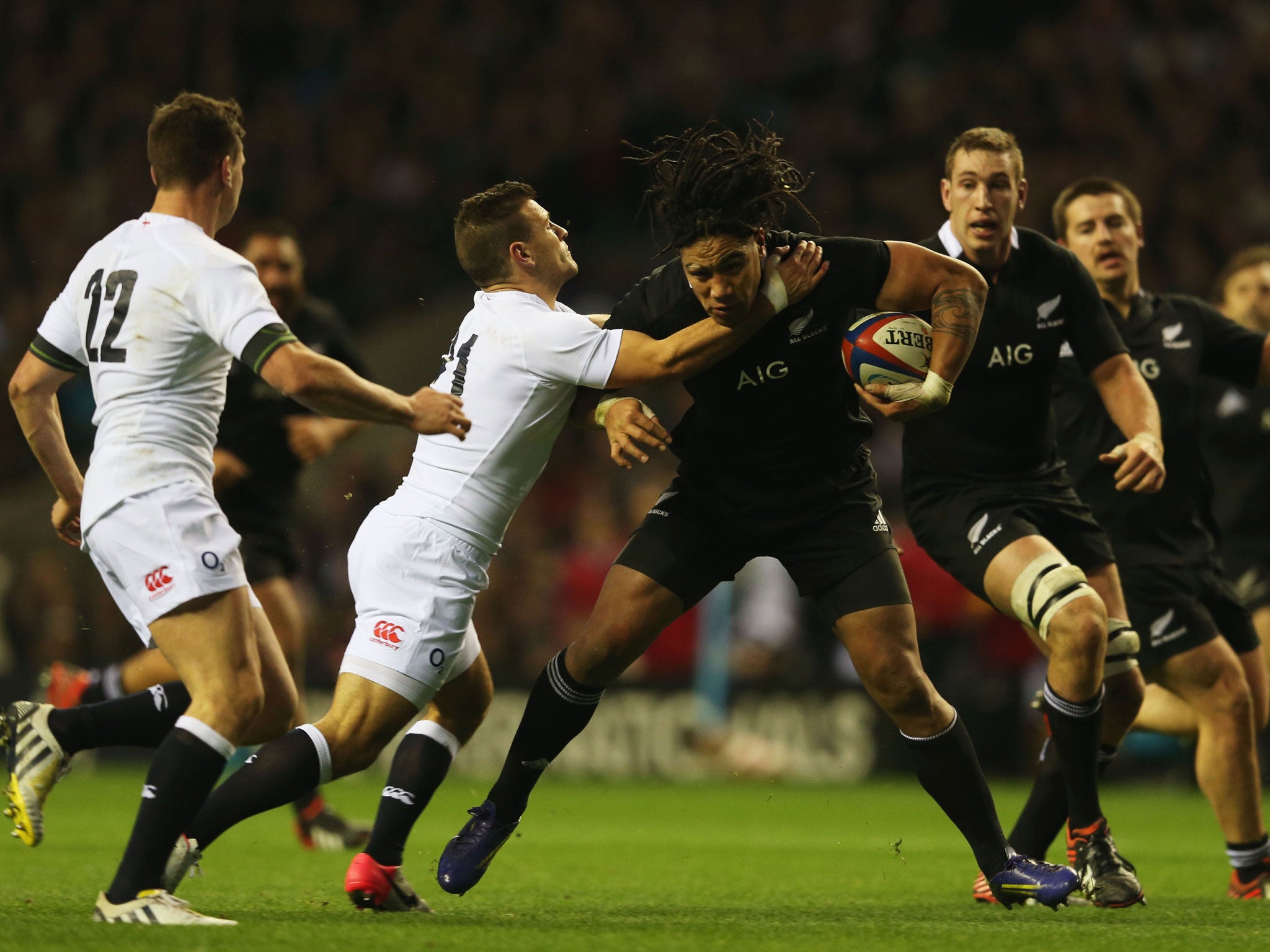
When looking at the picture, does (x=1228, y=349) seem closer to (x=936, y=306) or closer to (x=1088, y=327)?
(x=1088, y=327)

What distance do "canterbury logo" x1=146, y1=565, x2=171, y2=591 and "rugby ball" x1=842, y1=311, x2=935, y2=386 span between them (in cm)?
205

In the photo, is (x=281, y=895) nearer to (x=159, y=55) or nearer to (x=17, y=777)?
(x=17, y=777)

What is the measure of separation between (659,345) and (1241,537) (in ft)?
15.6

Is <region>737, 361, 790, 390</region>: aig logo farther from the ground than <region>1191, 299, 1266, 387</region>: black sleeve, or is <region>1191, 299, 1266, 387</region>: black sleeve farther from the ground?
<region>737, 361, 790, 390</region>: aig logo

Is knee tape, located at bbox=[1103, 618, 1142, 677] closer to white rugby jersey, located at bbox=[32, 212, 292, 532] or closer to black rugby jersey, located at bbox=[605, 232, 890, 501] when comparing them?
black rugby jersey, located at bbox=[605, 232, 890, 501]

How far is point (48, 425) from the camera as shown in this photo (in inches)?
199

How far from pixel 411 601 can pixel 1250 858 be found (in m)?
3.25

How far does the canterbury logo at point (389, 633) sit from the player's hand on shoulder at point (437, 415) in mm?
642

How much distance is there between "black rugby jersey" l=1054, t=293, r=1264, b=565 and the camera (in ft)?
21.6

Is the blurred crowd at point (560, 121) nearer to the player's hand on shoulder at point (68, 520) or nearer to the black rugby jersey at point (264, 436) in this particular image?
the black rugby jersey at point (264, 436)

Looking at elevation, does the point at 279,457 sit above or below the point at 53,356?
below

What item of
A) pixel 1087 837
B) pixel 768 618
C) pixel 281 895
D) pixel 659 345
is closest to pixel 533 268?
pixel 659 345

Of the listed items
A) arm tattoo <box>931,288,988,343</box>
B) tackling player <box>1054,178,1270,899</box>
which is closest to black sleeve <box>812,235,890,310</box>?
arm tattoo <box>931,288,988,343</box>

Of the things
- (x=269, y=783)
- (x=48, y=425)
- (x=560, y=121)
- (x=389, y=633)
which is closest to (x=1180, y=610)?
(x=389, y=633)
